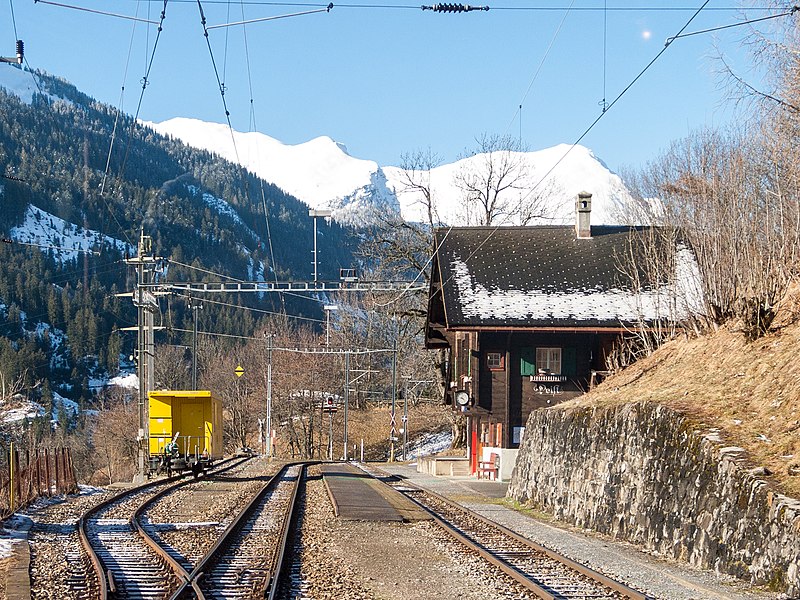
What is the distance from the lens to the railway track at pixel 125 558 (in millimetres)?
11531

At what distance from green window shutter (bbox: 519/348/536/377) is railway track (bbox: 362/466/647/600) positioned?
1589 centimetres

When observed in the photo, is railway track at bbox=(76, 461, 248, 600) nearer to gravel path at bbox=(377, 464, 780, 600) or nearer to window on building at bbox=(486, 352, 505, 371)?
gravel path at bbox=(377, 464, 780, 600)

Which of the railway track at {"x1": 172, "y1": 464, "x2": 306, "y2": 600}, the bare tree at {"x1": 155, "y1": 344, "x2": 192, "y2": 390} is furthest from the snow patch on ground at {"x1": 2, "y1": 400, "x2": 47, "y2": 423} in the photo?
the railway track at {"x1": 172, "y1": 464, "x2": 306, "y2": 600}

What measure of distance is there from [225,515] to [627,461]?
8446mm

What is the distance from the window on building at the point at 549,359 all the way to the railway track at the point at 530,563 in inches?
629

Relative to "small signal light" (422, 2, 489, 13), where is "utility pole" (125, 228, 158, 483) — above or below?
below

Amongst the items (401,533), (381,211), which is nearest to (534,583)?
(401,533)

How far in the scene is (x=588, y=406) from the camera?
22656 millimetres

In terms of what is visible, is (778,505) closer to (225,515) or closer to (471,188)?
(225,515)

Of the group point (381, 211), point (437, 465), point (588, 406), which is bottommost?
point (437, 465)

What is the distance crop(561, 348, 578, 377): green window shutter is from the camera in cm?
3684

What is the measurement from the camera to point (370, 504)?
23.0m

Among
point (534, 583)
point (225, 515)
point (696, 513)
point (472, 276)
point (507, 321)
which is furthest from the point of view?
point (472, 276)

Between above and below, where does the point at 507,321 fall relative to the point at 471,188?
below
